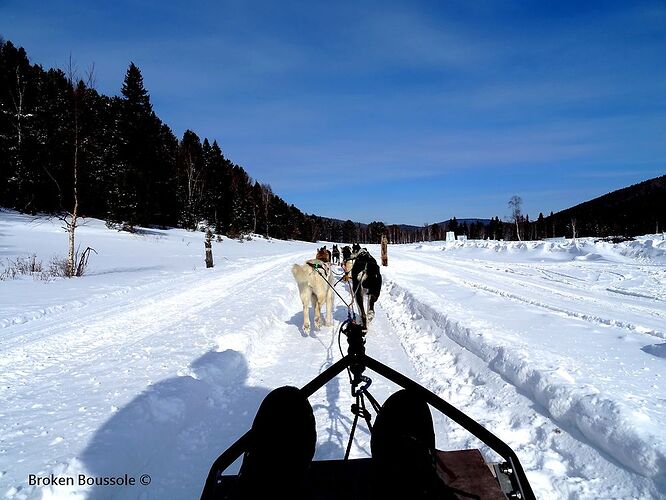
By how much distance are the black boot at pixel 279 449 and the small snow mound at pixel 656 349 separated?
5202 mm

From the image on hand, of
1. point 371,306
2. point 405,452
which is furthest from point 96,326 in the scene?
point 405,452

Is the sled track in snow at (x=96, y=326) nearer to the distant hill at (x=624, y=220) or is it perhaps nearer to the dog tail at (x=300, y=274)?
the dog tail at (x=300, y=274)

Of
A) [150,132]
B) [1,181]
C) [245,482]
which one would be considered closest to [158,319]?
[245,482]

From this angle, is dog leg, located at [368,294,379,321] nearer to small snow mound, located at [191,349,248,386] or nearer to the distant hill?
small snow mound, located at [191,349,248,386]

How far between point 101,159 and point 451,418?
36.8 meters

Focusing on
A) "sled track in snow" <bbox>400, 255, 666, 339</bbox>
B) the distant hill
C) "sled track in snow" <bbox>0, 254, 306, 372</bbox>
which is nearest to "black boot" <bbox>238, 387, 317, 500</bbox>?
"sled track in snow" <bbox>0, 254, 306, 372</bbox>

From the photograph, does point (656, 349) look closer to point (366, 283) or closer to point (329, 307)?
point (366, 283)

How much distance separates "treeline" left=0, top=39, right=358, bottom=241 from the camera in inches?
608

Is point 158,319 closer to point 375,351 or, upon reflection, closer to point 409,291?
point 375,351

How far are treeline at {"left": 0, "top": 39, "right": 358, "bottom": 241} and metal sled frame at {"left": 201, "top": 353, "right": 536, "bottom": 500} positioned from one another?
16.1 meters

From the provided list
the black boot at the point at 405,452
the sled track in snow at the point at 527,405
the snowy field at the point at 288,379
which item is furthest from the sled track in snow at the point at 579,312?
the black boot at the point at 405,452

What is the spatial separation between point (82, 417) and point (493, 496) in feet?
11.9

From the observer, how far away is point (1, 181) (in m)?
30.1

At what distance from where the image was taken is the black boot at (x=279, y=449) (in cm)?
145
